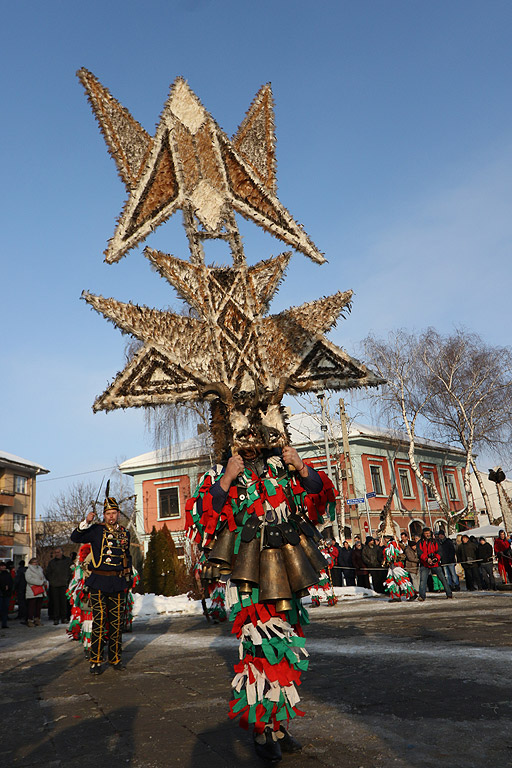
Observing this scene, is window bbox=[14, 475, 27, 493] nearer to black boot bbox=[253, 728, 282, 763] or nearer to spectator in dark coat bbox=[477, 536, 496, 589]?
spectator in dark coat bbox=[477, 536, 496, 589]

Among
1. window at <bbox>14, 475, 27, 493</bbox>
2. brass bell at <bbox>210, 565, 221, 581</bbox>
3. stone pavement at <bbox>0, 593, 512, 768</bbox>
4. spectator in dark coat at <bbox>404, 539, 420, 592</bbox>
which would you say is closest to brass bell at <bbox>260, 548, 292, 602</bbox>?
brass bell at <bbox>210, 565, 221, 581</bbox>

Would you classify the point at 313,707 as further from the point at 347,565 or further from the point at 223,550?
the point at 347,565

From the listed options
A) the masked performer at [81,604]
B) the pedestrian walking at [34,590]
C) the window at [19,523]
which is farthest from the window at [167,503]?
the masked performer at [81,604]

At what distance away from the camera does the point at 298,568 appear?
304 cm

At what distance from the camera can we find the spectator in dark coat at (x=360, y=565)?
54.9 ft

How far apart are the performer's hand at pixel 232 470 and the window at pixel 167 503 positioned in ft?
108

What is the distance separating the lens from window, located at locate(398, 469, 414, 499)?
36.7m

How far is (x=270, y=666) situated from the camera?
9.61 feet

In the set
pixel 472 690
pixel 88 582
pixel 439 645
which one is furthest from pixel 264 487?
pixel 88 582

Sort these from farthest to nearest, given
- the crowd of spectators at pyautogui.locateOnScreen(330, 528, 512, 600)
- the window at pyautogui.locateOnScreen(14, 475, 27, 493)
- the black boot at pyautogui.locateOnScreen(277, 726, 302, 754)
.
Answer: the window at pyautogui.locateOnScreen(14, 475, 27, 493) → the crowd of spectators at pyautogui.locateOnScreen(330, 528, 512, 600) → the black boot at pyautogui.locateOnScreen(277, 726, 302, 754)

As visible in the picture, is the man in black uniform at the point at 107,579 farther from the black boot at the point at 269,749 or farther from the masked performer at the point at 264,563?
the black boot at the point at 269,749

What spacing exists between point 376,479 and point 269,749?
33.9m

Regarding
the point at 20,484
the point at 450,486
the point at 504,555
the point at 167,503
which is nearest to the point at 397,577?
the point at 504,555

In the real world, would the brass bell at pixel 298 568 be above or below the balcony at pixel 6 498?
below
